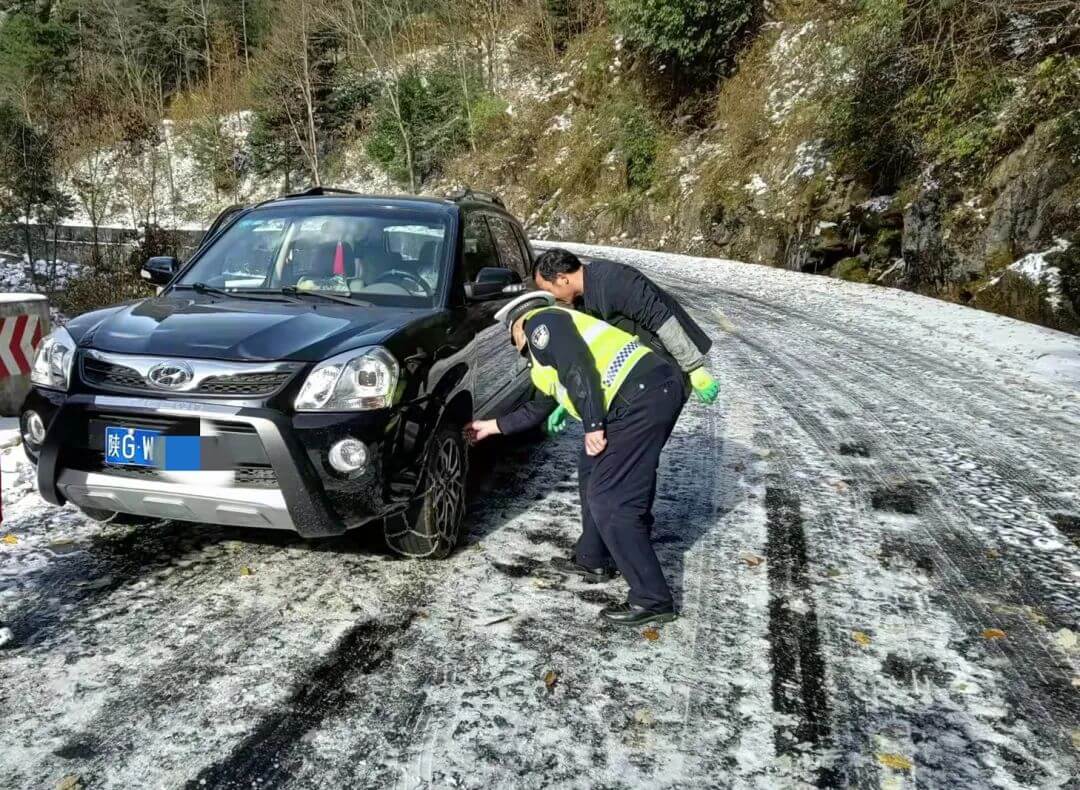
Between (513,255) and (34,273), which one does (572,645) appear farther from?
(34,273)

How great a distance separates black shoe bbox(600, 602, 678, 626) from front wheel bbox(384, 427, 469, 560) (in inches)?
36.7

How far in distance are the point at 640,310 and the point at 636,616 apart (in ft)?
4.55

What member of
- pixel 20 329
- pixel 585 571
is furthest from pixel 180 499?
pixel 20 329

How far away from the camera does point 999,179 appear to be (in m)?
13.9

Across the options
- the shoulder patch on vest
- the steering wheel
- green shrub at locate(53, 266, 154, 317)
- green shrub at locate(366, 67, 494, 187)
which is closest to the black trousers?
the shoulder patch on vest

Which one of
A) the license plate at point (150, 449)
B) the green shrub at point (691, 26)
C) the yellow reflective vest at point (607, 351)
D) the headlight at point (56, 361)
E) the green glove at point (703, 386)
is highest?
the green shrub at point (691, 26)

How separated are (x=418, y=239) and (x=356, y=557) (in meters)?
1.79

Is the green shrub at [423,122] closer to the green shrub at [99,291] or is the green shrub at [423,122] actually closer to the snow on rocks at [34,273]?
the snow on rocks at [34,273]

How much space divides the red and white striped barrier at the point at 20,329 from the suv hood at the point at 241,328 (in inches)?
104

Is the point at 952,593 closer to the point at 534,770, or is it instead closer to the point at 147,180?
the point at 534,770

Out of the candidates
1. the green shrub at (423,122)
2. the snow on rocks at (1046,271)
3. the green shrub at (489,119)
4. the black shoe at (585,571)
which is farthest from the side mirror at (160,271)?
the green shrub at (423,122)

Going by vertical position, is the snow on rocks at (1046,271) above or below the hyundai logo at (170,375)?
above

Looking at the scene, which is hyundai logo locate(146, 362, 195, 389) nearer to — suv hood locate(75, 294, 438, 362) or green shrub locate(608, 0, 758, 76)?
suv hood locate(75, 294, 438, 362)

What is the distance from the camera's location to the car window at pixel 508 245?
557cm
